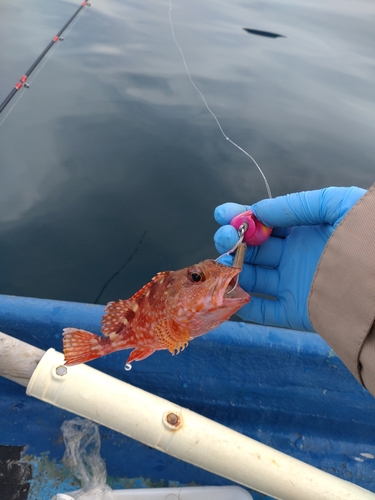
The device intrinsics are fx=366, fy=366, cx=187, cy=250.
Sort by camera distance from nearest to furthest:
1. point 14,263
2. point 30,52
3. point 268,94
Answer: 1. point 14,263
2. point 30,52
3. point 268,94

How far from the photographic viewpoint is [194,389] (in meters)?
3.31

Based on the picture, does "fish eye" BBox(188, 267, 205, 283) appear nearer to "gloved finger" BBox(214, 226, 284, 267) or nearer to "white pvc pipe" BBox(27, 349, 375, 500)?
"white pvc pipe" BBox(27, 349, 375, 500)

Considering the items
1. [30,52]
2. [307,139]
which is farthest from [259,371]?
[30,52]

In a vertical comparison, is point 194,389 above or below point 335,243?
below

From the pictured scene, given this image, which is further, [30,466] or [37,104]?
[37,104]

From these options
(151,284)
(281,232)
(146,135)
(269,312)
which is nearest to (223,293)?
(151,284)

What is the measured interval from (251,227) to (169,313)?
3.18 ft

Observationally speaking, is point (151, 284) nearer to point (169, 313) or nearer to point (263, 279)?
point (169, 313)

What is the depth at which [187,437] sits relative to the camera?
2332 mm

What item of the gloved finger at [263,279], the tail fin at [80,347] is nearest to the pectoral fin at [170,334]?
the tail fin at [80,347]

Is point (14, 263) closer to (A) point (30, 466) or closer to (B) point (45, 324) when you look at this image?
(B) point (45, 324)

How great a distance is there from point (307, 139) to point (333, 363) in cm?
445

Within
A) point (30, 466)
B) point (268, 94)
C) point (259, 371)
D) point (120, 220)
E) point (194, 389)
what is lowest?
point (30, 466)

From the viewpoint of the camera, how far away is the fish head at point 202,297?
1.78 m
